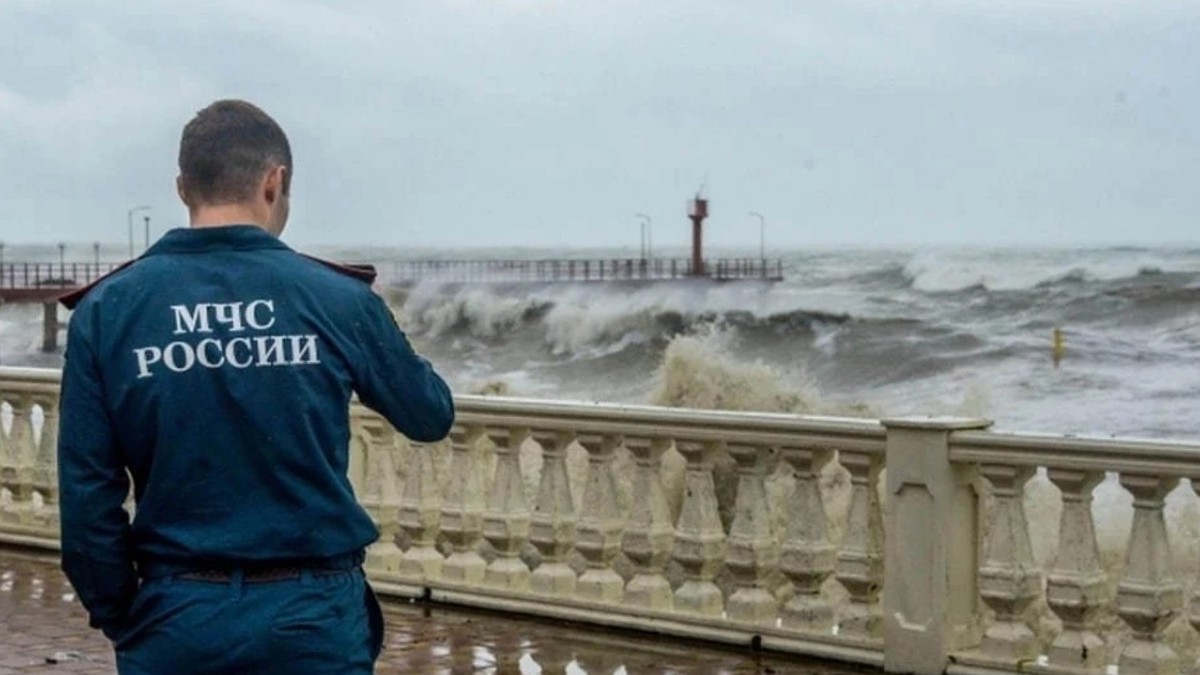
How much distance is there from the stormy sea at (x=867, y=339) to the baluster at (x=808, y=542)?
26.5 m

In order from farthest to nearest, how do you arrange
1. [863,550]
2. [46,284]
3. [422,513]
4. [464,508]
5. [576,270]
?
[576,270], [46,284], [422,513], [464,508], [863,550]

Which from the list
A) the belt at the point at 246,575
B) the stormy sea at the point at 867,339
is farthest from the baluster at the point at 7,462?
the stormy sea at the point at 867,339

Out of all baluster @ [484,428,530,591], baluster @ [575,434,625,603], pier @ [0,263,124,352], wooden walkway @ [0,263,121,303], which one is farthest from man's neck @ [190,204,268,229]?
wooden walkway @ [0,263,121,303]

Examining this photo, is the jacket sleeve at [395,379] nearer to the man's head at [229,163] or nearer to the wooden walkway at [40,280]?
the man's head at [229,163]

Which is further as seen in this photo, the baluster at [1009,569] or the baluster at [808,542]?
the baluster at [808,542]

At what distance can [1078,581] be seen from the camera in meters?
7.26

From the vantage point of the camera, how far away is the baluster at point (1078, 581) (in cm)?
725

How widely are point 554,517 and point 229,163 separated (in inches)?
216

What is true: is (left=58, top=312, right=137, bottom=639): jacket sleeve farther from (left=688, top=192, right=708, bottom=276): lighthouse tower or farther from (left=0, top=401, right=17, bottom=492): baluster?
(left=688, top=192, right=708, bottom=276): lighthouse tower

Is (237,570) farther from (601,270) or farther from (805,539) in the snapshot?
(601,270)

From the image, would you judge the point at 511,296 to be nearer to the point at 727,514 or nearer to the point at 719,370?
the point at 719,370

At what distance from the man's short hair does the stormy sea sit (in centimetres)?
3124

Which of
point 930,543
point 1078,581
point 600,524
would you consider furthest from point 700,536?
point 1078,581

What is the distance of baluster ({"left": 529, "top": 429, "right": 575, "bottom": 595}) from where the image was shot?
881 centimetres
